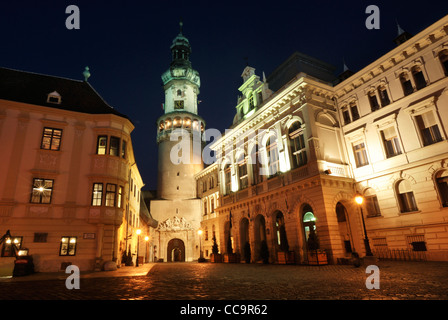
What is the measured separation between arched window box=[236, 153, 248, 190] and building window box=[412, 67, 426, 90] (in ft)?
51.2

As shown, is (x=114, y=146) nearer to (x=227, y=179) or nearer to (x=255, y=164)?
(x=255, y=164)

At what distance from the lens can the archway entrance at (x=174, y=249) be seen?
41.8 m

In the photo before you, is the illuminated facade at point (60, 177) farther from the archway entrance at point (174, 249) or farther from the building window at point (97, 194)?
the archway entrance at point (174, 249)

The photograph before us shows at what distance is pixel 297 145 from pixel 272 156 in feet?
10.5

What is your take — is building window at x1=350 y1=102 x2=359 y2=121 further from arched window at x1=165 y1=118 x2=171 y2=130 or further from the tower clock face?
the tower clock face

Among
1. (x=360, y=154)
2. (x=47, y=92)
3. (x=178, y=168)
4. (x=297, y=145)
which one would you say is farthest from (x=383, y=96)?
(x=178, y=168)

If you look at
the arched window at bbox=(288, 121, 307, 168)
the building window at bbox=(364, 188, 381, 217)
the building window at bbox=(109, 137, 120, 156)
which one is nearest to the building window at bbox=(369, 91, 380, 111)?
the arched window at bbox=(288, 121, 307, 168)

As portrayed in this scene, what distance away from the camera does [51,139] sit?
811 inches

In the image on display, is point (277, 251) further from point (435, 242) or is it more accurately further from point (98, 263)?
point (98, 263)

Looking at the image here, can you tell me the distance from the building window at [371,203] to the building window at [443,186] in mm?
3861

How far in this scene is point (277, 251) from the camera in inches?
854

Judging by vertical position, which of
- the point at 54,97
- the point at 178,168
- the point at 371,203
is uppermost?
the point at 178,168

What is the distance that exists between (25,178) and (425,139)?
27331 mm
